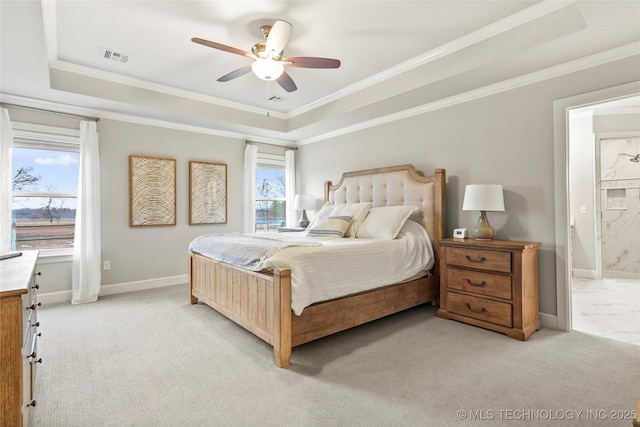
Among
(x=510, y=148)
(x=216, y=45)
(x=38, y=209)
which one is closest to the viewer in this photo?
(x=216, y=45)

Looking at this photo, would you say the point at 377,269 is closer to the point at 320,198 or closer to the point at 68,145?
the point at 320,198

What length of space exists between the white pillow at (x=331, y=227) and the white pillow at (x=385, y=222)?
0.20 meters

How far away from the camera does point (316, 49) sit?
125 inches

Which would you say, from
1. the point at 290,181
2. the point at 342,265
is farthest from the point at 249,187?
the point at 342,265

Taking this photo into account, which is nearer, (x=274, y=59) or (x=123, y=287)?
(x=274, y=59)

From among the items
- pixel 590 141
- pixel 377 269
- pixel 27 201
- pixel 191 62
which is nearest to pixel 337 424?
pixel 377 269

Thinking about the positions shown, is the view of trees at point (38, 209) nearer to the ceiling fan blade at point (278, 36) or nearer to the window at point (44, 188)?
the window at point (44, 188)

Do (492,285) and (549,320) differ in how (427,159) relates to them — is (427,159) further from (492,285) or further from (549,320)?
(549,320)

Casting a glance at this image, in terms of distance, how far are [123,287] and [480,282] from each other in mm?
4432

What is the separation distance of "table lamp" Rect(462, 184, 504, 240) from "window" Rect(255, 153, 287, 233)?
12.0 feet

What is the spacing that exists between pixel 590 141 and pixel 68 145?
24.8ft

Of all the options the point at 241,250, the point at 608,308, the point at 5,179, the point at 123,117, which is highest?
the point at 123,117

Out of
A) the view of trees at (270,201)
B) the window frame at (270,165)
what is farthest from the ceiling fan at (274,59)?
the view of trees at (270,201)

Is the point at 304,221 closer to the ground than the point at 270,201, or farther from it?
closer to the ground
